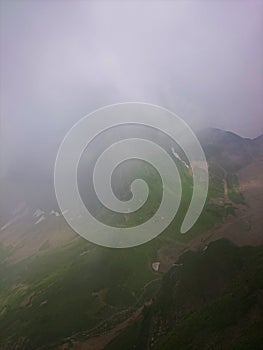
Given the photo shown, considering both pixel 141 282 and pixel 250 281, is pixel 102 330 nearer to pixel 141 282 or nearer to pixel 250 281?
pixel 141 282

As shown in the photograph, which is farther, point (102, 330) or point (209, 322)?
point (102, 330)

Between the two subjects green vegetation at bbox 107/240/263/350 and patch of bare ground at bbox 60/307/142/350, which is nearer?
green vegetation at bbox 107/240/263/350

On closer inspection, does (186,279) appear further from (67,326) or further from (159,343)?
(67,326)

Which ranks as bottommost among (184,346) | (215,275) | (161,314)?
(215,275)

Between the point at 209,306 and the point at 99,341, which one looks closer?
the point at 209,306

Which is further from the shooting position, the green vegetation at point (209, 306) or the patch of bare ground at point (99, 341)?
the patch of bare ground at point (99, 341)

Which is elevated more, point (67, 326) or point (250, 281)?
point (67, 326)

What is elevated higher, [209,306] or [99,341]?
[99,341]

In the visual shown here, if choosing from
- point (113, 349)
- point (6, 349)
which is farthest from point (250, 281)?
point (6, 349)

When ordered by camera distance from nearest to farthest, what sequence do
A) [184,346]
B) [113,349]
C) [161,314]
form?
[184,346]
[113,349]
[161,314]

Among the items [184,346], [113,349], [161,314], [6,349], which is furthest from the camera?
[6,349]
